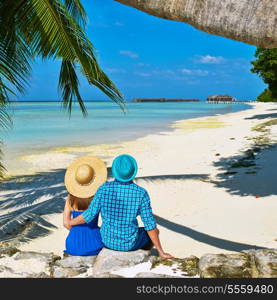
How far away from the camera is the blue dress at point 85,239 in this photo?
9.47 ft

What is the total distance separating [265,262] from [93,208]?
4.23 ft

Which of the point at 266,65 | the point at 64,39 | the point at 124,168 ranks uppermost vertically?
the point at 266,65

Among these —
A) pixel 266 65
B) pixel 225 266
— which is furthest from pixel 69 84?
pixel 266 65

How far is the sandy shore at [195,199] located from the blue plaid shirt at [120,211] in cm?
152

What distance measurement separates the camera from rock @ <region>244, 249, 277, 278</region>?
246 centimetres

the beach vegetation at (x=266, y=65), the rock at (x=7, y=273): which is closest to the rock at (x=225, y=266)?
the rock at (x=7, y=273)

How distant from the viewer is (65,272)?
2.64m

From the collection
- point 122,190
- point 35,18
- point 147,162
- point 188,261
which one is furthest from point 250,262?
point 147,162

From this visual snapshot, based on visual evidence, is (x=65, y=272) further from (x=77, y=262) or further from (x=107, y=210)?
(x=107, y=210)

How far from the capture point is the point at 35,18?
421 centimetres

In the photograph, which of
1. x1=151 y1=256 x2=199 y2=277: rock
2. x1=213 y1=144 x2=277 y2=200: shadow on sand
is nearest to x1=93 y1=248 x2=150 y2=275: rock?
x1=151 y1=256 x2=199 y2=277: rock

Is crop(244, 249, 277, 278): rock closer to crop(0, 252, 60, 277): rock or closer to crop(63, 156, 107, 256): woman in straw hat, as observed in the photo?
crop(63, 156, 107, 256): woman in straw hat

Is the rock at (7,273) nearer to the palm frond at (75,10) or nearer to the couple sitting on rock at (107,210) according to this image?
the couple sitting on rock at (107,210)
